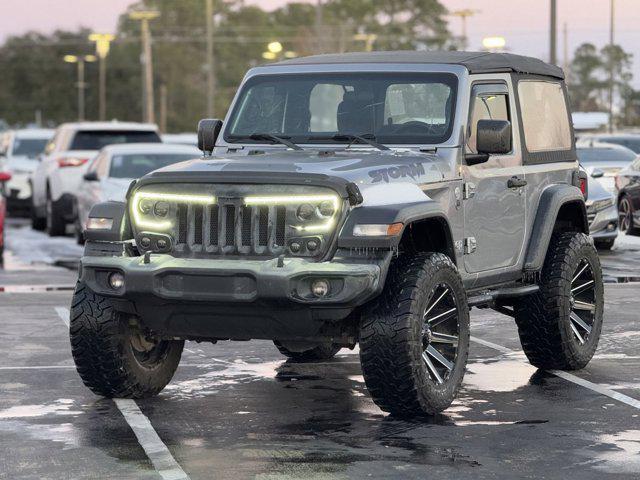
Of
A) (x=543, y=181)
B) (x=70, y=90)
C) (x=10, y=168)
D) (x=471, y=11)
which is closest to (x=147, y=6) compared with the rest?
(x=70, y=90)

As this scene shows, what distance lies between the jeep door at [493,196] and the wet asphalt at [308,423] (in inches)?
32.0

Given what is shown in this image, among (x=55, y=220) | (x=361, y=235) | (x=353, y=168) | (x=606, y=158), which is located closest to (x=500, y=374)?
(x=353, y=168)

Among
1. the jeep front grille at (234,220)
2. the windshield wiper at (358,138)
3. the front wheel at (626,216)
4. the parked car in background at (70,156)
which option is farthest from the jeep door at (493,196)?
the parked car in background at (70,156)

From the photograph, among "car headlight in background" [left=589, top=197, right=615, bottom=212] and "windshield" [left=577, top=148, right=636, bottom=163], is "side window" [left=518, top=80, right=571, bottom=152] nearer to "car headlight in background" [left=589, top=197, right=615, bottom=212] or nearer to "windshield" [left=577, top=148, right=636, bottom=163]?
"car headlight in background" [left=589, top=197, right=615, bottom=212]

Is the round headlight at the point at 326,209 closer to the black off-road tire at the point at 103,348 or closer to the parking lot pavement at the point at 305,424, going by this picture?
the parking lot pavement at the point at 305,424

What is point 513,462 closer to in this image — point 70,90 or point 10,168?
point 10,168

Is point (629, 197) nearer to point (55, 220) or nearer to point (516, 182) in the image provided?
point (55, 220)

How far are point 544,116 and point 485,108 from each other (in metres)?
1.02

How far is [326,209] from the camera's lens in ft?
29.2

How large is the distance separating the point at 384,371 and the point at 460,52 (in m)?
2.83

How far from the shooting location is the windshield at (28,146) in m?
37.2

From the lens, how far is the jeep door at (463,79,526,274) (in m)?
10.2

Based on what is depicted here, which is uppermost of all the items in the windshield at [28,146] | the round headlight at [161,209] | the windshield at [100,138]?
the round headlight at [161,209]

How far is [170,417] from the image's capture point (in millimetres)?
9320
